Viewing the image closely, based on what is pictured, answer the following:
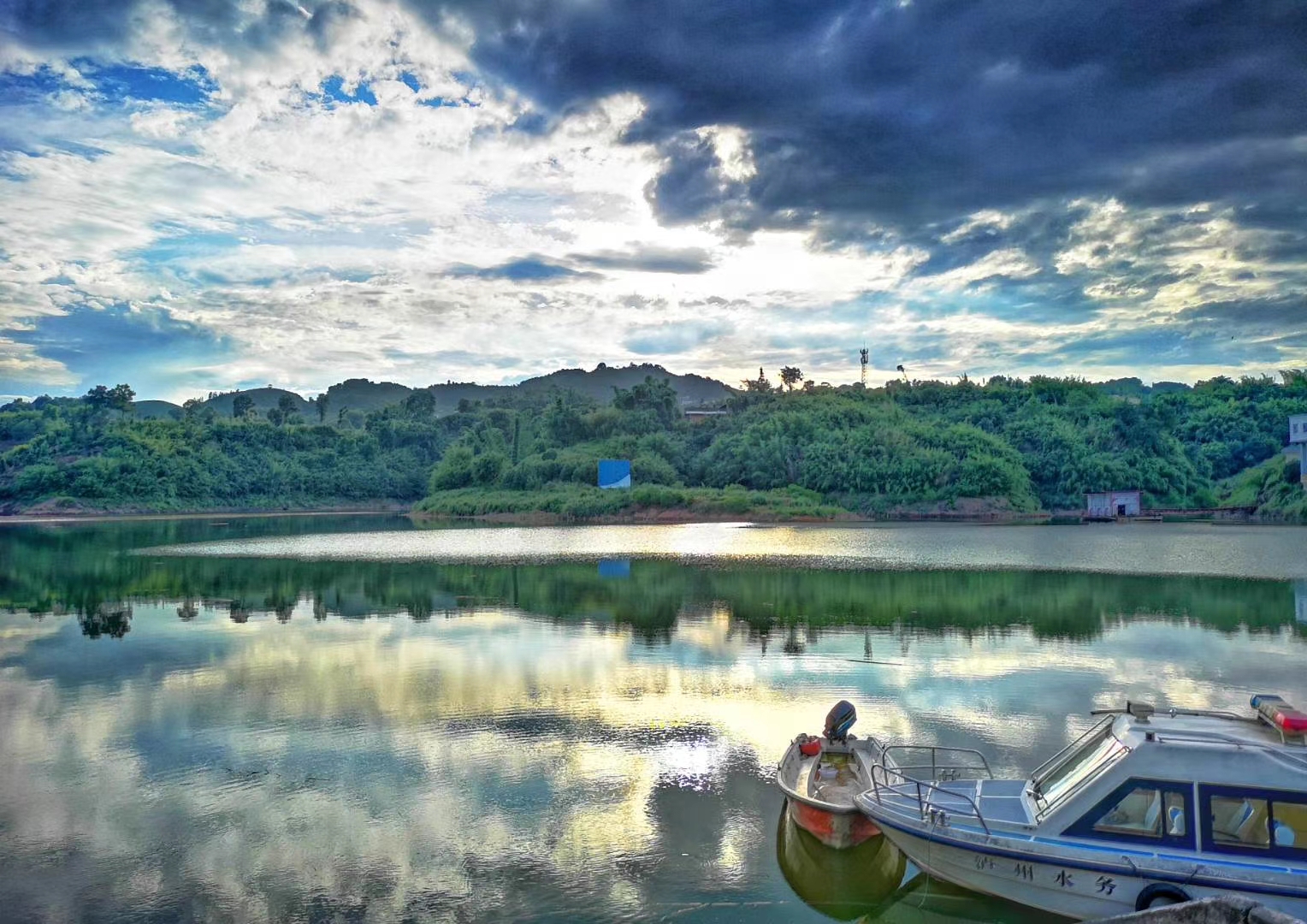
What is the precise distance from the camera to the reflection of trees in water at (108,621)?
30.6 meters

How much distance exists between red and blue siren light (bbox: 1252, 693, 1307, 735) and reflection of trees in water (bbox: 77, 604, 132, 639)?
101 feet

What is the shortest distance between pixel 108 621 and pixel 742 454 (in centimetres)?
9184

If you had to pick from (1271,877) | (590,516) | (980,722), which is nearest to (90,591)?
(980,722)

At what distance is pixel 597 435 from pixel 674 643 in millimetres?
119136

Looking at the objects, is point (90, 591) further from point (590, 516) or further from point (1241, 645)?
point (590, 516)

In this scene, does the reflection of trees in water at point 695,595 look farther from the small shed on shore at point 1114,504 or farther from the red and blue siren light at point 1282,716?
the small shed on shore at point 1114,504

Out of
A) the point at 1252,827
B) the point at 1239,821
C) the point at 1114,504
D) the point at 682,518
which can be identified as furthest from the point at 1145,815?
the point at 1114,504

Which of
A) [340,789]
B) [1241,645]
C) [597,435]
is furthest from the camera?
[597,435]

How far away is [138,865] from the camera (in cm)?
1258

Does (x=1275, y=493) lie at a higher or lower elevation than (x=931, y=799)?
higher

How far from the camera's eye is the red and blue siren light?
10.3m

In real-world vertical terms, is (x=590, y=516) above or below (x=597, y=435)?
below

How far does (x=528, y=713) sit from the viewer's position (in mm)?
20188

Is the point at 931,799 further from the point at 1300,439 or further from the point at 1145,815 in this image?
the point at 1300,439
